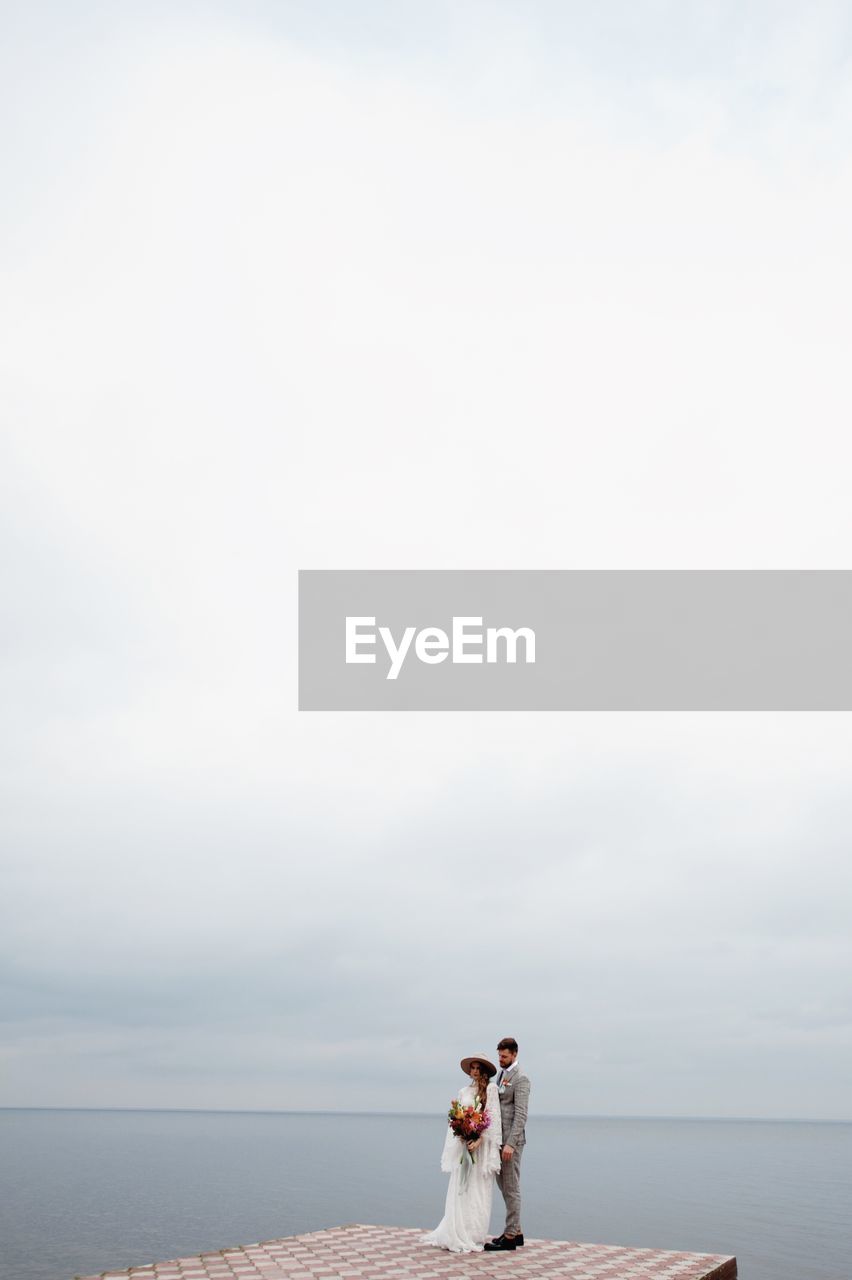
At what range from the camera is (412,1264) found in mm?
13594

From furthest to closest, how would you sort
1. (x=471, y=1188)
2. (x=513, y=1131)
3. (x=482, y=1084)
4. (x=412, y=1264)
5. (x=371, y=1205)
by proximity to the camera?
(x=371, y=1205) < (x=482, y=1084) < (x=471, y=1188) < (x=513, y=1131) < (x=412, y=1264)

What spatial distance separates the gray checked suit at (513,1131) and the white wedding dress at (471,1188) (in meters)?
0.13

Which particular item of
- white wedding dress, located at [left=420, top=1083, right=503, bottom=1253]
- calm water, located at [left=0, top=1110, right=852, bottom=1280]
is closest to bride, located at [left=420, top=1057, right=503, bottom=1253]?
white wedding dress, located at [left=420, top=1083, right=503, bottom=1253]

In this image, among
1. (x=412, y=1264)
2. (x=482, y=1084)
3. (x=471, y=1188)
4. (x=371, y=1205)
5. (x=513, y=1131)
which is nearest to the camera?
(x=412, y=1264)

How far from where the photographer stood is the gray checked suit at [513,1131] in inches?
583

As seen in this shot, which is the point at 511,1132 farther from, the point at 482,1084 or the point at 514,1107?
the point at 482,1084

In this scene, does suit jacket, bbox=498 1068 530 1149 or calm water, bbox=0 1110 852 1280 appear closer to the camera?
suit jacket, bbox=498 1068 530 1149

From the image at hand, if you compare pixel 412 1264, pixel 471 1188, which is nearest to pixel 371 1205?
pixel 471 1188

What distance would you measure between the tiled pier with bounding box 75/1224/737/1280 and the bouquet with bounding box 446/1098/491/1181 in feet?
4.05

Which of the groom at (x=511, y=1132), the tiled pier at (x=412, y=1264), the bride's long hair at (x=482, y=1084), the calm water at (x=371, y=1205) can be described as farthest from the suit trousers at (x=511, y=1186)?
the calm water at (x=371, y=1205)

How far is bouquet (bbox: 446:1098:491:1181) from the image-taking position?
1487cm

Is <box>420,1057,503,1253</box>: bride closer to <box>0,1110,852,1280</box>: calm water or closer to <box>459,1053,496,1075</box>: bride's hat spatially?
<box>459,1053,496,1075</box>: bride's hat

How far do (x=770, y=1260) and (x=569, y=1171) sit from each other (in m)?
45.7

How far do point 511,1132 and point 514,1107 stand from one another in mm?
322
